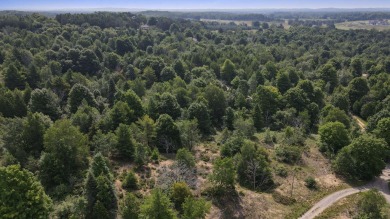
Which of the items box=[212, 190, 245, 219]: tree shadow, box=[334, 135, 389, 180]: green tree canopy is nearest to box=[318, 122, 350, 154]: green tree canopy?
box=[334, 135, 389, 180]: green tree canopy

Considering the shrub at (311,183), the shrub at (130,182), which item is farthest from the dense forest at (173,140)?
the shrub at (311,183)

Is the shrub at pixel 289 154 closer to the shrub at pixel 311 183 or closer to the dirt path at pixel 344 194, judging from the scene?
the shrub at pixel 311 183

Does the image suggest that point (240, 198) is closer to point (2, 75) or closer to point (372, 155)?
point (372, 155)

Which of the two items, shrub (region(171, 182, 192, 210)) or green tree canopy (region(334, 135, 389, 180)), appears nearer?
shrub (region(171, 182, 192, 210))

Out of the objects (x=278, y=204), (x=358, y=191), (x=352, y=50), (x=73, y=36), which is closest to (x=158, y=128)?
(x=278, y=204)

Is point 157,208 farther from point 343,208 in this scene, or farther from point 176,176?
point 343,208

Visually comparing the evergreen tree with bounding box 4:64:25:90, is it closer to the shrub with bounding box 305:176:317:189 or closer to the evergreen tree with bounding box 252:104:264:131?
the evergreen tree with bounding box 252:104:264:131
